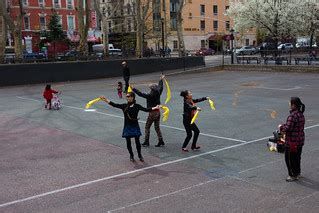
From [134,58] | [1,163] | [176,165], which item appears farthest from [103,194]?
[134,58]

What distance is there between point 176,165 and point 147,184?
1.42 m

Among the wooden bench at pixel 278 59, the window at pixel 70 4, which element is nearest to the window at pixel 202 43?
the window at pixel 70 4

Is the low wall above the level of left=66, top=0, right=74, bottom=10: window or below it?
below

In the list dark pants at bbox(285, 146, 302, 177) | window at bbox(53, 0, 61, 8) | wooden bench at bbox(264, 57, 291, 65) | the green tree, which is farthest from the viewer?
window at bbox(53, 0, 61, 8)

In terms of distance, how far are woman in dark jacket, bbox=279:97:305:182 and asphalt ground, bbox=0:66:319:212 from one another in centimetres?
34

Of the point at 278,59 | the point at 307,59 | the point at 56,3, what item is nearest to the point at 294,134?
the point at 307,59

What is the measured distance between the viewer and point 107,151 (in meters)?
11.3

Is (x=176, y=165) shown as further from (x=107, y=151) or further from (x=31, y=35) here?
(x=31, y=35)

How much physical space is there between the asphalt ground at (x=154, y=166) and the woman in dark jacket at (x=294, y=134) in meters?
0.34

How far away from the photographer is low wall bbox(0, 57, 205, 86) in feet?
104

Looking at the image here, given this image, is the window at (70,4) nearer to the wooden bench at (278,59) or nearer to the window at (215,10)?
the window at (215,10)

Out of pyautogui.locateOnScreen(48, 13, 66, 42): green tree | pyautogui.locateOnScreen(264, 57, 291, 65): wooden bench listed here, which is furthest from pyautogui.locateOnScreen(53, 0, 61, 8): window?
pyautogui.locateOnScreen(264, 57, 291, 65): wooden bench

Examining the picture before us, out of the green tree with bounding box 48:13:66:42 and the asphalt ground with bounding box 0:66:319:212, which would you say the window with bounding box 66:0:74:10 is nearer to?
the green tree with bounding box 48:13:66:42

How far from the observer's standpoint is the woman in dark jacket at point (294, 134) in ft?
26.6
